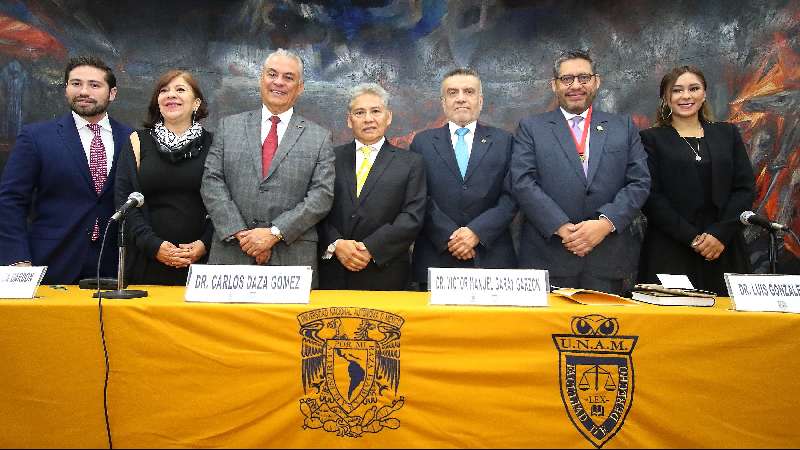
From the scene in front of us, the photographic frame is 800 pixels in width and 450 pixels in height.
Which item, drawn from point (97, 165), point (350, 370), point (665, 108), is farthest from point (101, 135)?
point (665, 108)

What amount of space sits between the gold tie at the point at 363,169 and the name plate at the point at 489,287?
1159mm

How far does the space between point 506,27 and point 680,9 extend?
1.49 meters

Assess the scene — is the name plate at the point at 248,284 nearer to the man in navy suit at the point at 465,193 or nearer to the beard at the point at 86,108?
the man in navy suit at the point at 465,193

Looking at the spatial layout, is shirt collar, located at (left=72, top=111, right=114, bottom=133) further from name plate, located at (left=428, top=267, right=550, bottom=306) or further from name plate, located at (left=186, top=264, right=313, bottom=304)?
name plate, located at (left=428, top=267, right=550, bottom=306)

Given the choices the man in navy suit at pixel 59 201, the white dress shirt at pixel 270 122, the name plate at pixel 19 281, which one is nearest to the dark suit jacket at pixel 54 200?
the man in navy suit at pixel 59 201

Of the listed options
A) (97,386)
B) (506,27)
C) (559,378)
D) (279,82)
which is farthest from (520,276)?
(506,27)

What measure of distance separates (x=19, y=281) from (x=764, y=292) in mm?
2614

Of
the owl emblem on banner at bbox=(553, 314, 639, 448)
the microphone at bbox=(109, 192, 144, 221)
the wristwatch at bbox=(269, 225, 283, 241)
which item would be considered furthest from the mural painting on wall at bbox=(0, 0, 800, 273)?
the owl emblem on banner at bbox=(553, 314, 639, 448)

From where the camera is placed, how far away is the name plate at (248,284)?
2.05m

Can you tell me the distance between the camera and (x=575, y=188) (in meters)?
3.11

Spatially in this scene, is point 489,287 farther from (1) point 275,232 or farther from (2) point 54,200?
(2) point 54,200

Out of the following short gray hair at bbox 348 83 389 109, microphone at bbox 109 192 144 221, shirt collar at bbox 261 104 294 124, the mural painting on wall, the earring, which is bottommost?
microphone at bbox 109 192 144 221

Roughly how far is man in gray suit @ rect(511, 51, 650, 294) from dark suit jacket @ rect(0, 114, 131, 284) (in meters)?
2.27

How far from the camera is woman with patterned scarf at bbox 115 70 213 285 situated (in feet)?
10.00
